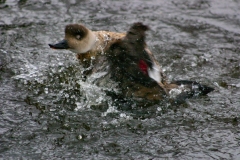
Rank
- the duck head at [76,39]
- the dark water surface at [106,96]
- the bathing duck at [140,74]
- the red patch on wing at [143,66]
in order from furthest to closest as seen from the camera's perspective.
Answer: the duck head at [76,39], the red patch on wing at [143,66], the bathing duck at [140,74], the dark water surface at [106,96]

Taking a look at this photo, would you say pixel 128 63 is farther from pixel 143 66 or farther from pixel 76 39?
pixel 76 39

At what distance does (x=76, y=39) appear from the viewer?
6023 mm

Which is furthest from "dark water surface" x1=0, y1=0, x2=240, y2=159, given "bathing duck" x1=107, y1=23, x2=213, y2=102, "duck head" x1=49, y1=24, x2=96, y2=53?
"duck head" x1=49, y1=24, x2=96, y2=53

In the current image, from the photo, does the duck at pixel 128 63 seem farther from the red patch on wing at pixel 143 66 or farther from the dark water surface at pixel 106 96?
the dark water surface at pixel 106 96

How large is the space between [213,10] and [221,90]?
2.82 metres

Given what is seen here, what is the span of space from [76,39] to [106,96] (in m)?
0.81

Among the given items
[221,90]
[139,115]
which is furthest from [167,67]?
[139,115]

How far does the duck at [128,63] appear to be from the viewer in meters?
5.34

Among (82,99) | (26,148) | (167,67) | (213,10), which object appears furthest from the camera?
(213,10)

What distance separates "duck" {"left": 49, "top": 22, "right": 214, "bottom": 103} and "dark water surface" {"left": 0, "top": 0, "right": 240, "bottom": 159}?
0.57ft

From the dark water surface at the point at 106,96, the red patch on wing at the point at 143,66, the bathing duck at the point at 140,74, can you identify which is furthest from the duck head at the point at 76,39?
the red patch on wing at the point at 143,66

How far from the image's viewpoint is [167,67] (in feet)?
23.0

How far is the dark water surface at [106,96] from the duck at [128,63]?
0.17m

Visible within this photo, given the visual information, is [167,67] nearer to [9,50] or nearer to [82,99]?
[82,99]
